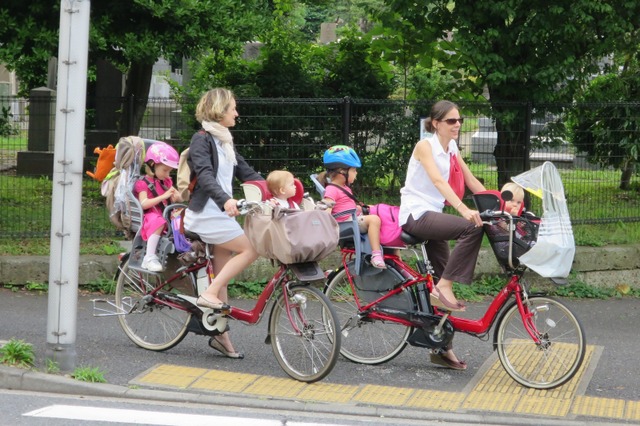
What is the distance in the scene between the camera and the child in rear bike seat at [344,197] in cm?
730

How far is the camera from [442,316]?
7.21 m

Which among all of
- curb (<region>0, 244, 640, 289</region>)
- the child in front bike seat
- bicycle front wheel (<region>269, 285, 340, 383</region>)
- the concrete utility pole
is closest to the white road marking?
the concrete utility pole

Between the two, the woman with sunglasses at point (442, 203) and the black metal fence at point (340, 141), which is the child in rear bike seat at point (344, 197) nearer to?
the woman with sunglasses at point (442, 203)

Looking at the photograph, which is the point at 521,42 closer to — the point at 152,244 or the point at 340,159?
the point at 340,159

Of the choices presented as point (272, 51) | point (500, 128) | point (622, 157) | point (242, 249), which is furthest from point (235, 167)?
point (272, 51)

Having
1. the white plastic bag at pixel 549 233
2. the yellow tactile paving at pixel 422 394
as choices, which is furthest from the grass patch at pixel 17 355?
the white plastic bag at pixel 549 233

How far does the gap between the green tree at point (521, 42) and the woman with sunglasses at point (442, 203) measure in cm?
475

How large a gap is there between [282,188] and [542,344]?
1949 mm

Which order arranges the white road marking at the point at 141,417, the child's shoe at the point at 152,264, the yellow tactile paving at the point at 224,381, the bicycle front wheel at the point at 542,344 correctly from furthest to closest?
the child's shoe at the point at 152,264
the yellow tactile paving at the point at 224,381
the bicycle front wheel at the point at 542,344
the white road marking at the point at 141,417

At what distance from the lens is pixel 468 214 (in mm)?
6832

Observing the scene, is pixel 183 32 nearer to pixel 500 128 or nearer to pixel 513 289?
pixel 500 128

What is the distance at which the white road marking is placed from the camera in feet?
20.0

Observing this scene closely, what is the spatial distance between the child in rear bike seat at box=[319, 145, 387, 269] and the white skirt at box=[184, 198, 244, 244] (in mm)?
657

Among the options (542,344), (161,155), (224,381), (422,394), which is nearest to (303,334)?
(224,381)
